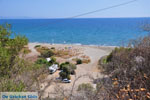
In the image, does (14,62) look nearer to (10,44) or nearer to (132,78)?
(10,44)

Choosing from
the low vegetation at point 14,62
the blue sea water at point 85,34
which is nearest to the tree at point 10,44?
the low vegetation at point 14,62

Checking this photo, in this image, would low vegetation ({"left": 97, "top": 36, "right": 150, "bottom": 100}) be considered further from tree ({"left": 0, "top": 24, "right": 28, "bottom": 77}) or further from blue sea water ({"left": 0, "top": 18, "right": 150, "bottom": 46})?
blue sea water ({"left": 0, "top": 18, "right": 150, "bottom": 46})

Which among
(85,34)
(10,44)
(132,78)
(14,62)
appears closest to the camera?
(132,78)

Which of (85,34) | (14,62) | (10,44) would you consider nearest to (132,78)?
(14,62)

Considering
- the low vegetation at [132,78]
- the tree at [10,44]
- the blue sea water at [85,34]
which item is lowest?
the blue sea water at [85,34]

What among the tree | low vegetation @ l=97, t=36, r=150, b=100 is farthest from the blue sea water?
the tree

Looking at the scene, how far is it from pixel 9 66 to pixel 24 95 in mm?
2970

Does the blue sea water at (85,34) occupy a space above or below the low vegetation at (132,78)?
below

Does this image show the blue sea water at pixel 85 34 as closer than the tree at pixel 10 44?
No

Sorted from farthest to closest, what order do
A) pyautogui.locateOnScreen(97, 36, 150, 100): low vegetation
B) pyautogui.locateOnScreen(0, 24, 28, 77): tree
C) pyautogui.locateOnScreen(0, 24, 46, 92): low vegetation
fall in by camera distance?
pyautogui.locateOnScreen(0, 24, 28, 77): tree < pyautogui.locateOnScreen(0, 24, 46, 92): low vegetation < pyautogui.locateOnScreen(97, 36, 150, 100): low vegetation

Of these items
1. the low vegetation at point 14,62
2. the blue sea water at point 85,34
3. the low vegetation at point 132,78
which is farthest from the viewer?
the blue sea water at point 85,34

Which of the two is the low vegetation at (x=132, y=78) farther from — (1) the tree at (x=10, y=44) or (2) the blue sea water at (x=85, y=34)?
(2) the blue sea water at (x=85, y=34)

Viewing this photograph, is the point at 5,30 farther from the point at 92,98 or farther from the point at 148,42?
the point at 148,42

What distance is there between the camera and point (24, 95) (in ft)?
12.1
